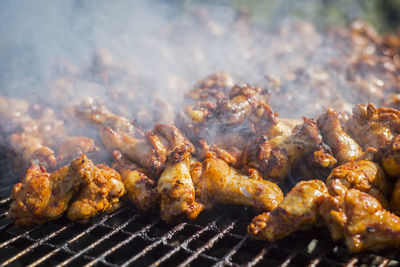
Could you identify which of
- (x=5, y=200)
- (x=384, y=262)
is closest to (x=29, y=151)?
(x=5, y=200)

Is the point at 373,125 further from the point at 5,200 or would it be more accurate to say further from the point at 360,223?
the point at 5,200

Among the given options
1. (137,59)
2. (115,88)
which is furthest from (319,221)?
(137,59)

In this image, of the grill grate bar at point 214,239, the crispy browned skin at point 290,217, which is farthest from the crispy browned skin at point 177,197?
the crispy browned skin at point 290,217

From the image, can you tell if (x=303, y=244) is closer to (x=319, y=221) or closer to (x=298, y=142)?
(x=319, y=221)

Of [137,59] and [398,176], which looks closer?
[398,176]

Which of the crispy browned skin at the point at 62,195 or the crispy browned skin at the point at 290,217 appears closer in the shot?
the crispy browned skin at the point at 290,217

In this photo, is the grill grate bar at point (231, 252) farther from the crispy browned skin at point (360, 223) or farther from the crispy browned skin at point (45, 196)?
the crispy browned skin at point (45, 196)

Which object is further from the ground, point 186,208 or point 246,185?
point 246,185

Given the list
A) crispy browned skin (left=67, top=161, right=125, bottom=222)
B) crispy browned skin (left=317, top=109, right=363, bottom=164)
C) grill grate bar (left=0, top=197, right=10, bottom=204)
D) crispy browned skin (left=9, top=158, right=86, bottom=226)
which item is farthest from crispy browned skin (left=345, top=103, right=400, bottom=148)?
grill grate bar (left=0, top=197, right=10, bottom=204)
